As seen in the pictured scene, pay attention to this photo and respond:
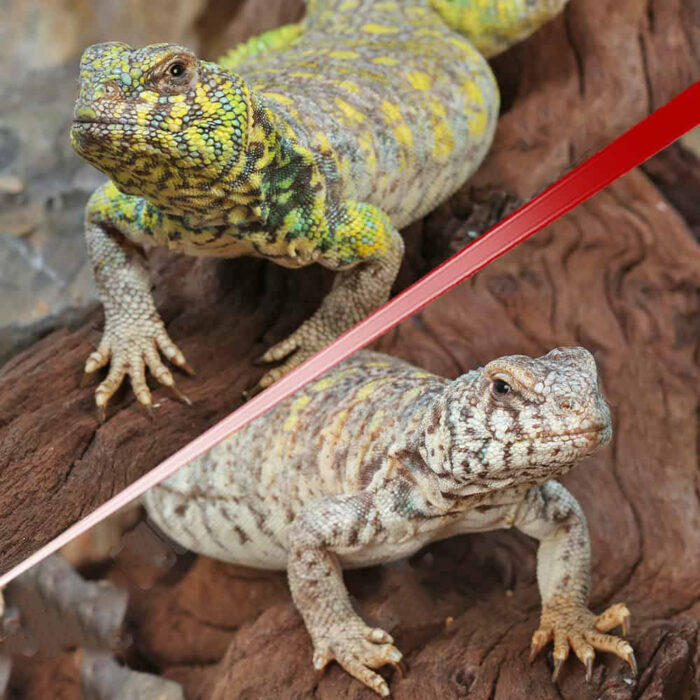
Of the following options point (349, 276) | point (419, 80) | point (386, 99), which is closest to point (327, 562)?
point (349, 276)

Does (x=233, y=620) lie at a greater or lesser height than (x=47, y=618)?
lesser

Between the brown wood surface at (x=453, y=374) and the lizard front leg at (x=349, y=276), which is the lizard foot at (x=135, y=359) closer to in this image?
the brown wood surface at (x=453, y=374)

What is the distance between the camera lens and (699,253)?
1.76 m

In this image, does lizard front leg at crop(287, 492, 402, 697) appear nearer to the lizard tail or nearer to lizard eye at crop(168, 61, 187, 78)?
lizard eye at crop(168, 61, 187, 78)

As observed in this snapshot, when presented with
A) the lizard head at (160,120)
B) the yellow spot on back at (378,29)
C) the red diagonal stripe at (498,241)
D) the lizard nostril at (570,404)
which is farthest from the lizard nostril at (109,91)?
the yellow spot on back at (378,29)

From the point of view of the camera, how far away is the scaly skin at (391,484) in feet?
4.14

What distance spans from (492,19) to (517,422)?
1.46 meters

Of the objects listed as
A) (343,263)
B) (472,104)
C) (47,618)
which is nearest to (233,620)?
(47,618)

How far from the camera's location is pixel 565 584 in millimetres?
1569

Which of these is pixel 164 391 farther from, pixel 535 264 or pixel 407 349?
pixel 535 264

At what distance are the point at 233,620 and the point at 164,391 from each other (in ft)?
1.30

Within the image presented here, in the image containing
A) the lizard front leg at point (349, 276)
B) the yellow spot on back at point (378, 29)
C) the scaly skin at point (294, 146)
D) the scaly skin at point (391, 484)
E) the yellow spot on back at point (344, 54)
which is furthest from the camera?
the yellow spot on back at point (378, 29)

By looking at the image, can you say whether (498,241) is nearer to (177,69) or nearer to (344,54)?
(177,69)

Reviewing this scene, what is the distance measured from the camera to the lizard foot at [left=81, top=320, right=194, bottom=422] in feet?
4.52
